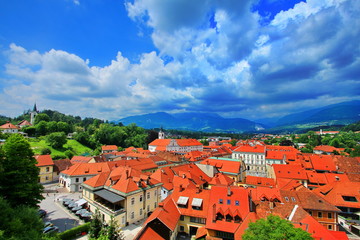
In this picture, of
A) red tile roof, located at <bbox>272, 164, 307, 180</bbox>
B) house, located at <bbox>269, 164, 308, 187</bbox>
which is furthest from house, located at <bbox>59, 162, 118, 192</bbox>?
red tile roof, located at <bbox>272, 164, 307, 180</bbox>

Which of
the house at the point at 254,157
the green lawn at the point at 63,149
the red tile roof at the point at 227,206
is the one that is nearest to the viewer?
the red tile roof at the point at 227,206

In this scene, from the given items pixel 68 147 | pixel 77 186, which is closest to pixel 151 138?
pixel 68 147

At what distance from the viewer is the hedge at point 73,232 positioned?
2575 centimetres

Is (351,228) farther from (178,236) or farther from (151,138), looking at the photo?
(151,138)

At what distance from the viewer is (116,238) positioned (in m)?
22.1

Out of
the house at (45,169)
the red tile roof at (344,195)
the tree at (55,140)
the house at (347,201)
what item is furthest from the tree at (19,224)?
the tree at (55,140)

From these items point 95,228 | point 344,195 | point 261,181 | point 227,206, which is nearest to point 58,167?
point 95,228

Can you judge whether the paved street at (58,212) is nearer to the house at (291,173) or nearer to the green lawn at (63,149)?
the green lawn at (63,149)

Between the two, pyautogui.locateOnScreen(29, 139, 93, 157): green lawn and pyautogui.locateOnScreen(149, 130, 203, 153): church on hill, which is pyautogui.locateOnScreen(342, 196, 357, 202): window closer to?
pyautogui.locateOnScreen(149, 130, 203, 153): church on hill

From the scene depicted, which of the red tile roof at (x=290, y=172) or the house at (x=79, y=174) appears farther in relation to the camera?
the red tile roof at (x=290, y=172)

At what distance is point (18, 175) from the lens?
2566 centimetres

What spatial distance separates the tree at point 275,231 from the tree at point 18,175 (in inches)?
1213

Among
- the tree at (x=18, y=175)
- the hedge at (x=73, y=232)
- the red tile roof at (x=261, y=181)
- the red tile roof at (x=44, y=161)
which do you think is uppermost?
the tree at (x=18, y=175)

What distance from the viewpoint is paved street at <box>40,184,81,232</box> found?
30.6 m
